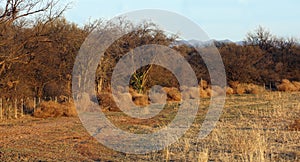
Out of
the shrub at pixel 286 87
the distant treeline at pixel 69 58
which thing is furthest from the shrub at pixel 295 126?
the shrub at pixel 286 87

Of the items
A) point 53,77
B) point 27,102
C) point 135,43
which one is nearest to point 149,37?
point 135,43

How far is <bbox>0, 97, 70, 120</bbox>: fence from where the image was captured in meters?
24.6

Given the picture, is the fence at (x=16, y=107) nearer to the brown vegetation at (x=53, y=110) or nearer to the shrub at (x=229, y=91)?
the brown vegetation at (x=53, y=110)

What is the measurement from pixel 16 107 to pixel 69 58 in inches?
229

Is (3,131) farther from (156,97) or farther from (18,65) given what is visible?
(156,97)

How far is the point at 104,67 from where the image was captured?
32.0m

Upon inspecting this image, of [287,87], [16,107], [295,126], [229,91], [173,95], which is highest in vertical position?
[287,87]

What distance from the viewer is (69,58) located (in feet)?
98.2

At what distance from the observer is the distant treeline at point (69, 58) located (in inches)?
859

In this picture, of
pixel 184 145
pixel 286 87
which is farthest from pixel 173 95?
pixel 184 145

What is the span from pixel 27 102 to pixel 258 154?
62.2 feet

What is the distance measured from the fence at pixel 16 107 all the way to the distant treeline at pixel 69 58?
44cm

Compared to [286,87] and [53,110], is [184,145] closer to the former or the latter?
[53,110]

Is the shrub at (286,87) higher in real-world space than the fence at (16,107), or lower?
higher
